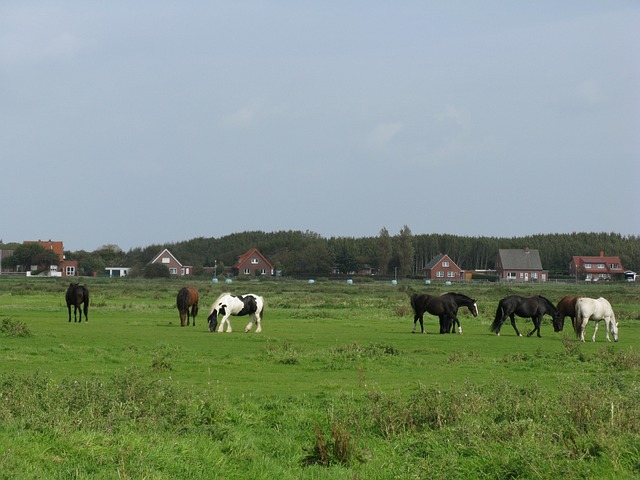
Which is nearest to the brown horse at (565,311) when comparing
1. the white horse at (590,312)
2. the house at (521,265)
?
the white horse at (590,312)

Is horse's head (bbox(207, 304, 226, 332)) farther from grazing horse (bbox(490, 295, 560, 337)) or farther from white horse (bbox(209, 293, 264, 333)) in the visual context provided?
grazing horse (bbox(490, 295, 560, 337))

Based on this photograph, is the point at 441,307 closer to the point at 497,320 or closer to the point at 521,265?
the point at 497,320

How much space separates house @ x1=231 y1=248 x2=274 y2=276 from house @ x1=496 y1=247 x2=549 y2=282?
1724 inches

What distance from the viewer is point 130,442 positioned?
10344 mm

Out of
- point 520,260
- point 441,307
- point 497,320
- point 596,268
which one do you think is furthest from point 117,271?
point 497,320

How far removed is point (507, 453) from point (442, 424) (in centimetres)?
196

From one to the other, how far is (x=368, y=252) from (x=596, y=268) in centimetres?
4487

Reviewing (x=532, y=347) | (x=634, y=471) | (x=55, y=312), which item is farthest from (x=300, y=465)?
(x=55, y=312)

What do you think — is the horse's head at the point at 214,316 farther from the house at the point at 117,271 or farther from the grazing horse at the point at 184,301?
the house at the point at 117,271

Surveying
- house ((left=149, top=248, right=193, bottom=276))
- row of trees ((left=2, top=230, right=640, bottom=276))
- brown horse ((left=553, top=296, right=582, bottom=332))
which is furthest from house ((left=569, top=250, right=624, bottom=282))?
brown horse ((left=553, top=296, right=582, bottom=332))

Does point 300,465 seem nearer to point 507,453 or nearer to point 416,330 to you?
point 507,453

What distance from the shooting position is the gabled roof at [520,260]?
15100 cm

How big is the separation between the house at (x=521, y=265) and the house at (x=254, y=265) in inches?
1724

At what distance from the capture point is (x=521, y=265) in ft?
496
